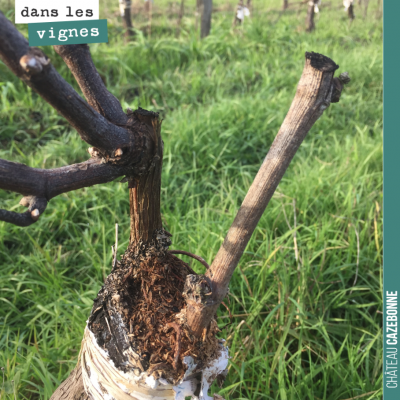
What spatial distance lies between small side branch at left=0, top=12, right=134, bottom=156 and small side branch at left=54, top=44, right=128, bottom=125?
5 centimetres

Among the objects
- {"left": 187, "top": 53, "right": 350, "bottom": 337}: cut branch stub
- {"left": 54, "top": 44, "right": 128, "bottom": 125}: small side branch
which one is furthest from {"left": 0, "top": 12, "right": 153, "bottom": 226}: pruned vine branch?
{"left": 187, "top": 53, "right": 350, "bottom": 337}: cut branch stub

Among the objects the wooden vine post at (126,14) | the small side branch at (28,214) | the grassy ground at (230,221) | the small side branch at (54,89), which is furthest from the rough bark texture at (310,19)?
the small side branch at (28,214)

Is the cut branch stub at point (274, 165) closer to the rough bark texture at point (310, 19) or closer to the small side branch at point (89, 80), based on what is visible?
the small side branch at point (89, 80)

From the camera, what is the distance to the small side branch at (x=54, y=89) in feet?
1.51

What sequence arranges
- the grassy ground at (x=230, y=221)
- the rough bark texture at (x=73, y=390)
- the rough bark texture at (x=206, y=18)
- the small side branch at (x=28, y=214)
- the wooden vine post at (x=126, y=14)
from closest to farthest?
the small side branch at (x=28, y=214)
the rough bark texture at (x=73, y=390)
the grassy ground at (x=230, y=221)
the wooden vine post at (x=126, y=14)
the rough bark texture at (x=206, y=18)

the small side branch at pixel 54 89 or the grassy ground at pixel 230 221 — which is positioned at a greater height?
the small side branch at pixel 54 89

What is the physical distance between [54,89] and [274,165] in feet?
1.36

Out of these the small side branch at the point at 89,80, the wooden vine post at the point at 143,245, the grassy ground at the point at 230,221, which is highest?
the small side branch at the point at 89,80

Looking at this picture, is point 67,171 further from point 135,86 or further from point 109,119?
point 135,86

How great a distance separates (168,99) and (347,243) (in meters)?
2.11

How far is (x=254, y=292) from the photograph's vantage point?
156cm

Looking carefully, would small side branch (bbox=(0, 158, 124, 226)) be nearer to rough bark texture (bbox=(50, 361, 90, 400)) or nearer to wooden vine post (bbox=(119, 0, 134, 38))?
rough bark texture (bbox=(50, 361, 90, 400))

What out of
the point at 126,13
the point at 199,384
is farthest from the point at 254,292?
the point at 126,13

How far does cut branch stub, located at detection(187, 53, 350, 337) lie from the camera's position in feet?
2.17
